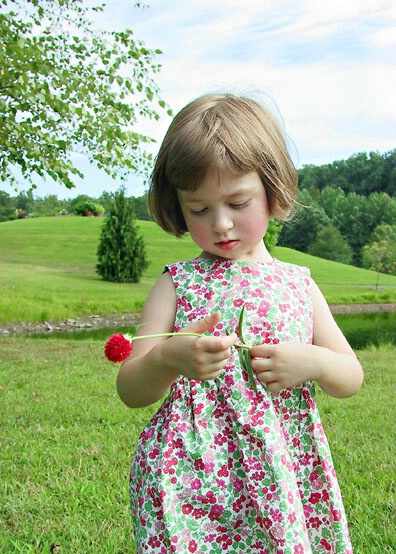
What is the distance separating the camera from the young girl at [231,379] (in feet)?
4.92

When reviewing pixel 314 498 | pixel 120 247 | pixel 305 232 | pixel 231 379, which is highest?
pixel 231 379

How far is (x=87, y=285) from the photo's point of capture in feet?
79.6

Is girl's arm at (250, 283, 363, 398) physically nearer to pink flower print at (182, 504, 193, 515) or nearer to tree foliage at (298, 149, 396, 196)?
pink flower print at (182, 504, 193, 515)

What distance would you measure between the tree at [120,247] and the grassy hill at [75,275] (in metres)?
0.61

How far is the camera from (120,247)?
27.8 metres

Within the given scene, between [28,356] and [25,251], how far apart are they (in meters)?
26.3

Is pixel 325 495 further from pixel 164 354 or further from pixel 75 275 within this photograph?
pixel 75 275

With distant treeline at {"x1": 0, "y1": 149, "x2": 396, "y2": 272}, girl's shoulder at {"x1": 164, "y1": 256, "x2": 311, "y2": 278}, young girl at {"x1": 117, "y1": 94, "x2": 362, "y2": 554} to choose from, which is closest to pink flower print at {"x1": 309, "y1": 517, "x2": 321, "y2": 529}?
young girl at {"x1": 117, "y1": 94, "x2": 362, "y2": 554}

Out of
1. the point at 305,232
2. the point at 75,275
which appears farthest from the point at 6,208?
the point at 75,275

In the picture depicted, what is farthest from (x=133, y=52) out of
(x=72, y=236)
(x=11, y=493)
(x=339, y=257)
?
(x=339, y=257)

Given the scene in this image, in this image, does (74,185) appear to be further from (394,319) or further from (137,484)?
(394,319)

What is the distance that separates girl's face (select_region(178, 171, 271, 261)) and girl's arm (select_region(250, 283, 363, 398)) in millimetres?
266

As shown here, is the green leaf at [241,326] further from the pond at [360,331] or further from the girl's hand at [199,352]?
the pond at [360,331]

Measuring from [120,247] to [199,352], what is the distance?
87.4 ft
